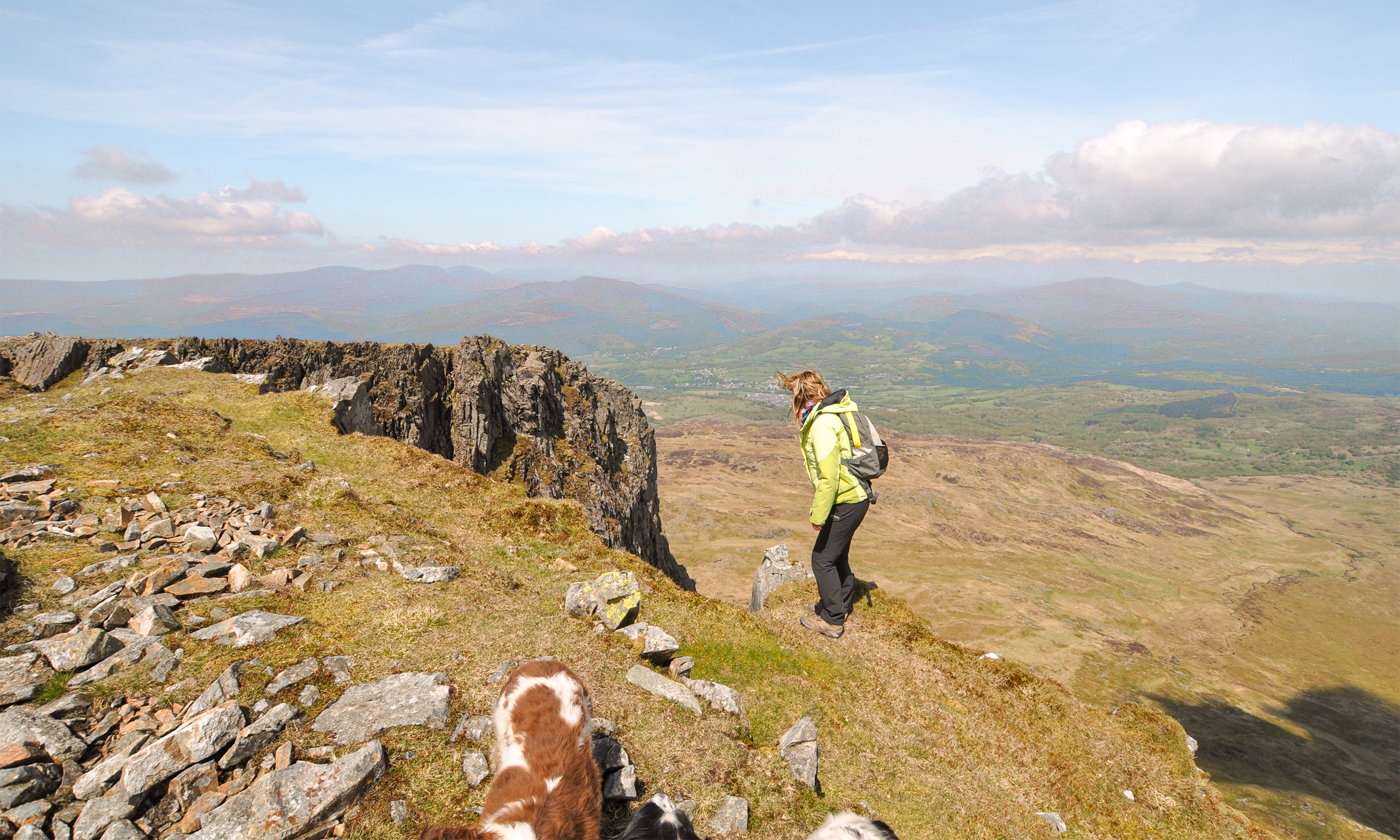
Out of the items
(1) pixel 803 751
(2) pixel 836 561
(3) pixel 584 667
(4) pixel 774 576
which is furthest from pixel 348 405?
(1) pixel 803 751

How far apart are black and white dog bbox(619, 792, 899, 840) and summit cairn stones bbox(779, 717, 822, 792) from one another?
9.88 ft

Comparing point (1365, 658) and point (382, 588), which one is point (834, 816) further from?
point (1365, 658)

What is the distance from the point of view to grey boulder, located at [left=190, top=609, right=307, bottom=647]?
31.6ft

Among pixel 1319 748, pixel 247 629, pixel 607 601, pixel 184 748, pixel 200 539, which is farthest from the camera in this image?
pixel 1319 748

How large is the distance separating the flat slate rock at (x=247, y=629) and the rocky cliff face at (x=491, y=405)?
31.7 m

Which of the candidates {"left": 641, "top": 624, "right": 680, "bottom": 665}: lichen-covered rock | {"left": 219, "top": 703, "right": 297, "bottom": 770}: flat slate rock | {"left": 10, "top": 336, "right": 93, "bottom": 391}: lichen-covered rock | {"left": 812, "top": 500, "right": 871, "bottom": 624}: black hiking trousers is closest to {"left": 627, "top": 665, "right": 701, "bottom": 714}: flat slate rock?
{"left": 641, "top": 624, "right": 680, "bottom": 665}: lichen-covered rock

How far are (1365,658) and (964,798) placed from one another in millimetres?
212653

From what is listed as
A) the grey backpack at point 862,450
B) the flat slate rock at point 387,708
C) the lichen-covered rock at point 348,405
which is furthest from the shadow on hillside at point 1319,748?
the lichen-covered rock at point 348,405

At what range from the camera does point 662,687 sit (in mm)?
10883

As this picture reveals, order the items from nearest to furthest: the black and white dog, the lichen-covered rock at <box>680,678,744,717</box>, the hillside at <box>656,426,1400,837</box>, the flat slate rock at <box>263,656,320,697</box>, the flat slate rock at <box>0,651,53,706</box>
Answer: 1. the black and white dog
2. the flat slate rock at <box>0,651,53,706</box>
3. the flat slate rock at <box>263,656,320,697</box>
4. the lichen-covered rock at <box>680,678,744,717</box>
5. the hillside at <box>656,426,1400,837</box>

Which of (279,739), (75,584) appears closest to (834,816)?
(279,739)

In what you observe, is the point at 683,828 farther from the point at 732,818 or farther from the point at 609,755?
the point at 609,755

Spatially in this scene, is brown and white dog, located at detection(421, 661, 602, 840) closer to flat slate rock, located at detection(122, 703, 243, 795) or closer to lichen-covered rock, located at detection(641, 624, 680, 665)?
flat slate rock, located at detection(122, 703, 243, 795)

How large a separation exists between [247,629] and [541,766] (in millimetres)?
6988
